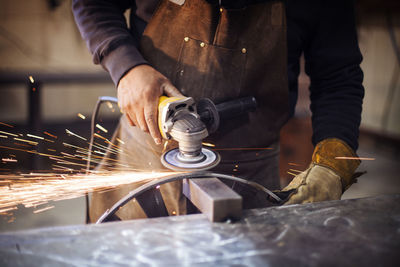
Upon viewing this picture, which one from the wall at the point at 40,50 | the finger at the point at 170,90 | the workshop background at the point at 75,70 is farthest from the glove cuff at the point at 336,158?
the wall at the point at 40,50

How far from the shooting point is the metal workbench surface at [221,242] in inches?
27.0

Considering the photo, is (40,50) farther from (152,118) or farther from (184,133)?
(184,133)

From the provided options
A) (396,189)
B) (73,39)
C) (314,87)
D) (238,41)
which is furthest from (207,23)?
(73,39)

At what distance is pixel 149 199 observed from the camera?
102cm

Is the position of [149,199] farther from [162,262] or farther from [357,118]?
[357,118]

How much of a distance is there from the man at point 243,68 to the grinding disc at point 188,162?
9 centimetres

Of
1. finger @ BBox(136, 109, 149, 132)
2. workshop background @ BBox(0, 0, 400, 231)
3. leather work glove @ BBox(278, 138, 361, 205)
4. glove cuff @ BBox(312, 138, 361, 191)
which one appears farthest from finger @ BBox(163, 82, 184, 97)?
workshop background @ BBox(0, 0, 400, 231)

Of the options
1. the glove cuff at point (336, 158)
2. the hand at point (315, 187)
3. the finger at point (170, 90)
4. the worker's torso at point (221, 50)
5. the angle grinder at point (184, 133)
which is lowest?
the hand at point (315, 187)

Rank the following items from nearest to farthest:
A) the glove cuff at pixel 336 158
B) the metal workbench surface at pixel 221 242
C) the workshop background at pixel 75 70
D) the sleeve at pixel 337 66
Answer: the metal workbench surface at pixel 221 242 → the glove cuff at pixel 336 158 → the sleeve at pixel 337 66 → the workshop background at pixel 75 70

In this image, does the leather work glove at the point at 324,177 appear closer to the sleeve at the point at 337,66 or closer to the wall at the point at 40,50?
the sleeve at the point at 337,66

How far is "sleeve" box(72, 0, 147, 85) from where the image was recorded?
A: 1.29 metres

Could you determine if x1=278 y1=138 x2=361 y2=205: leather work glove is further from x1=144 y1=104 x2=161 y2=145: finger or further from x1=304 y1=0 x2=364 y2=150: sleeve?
x1=144 y1=104 x2=161 y2=145: finger

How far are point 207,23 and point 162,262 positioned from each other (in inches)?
36.1

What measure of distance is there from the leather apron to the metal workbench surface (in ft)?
1.73
